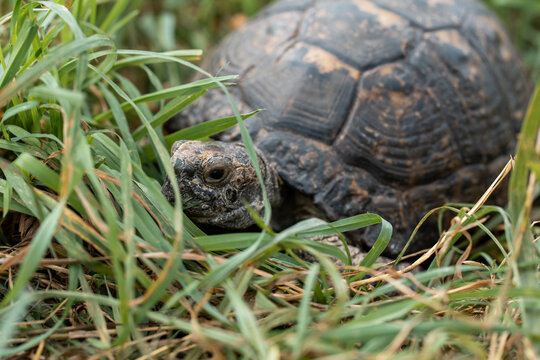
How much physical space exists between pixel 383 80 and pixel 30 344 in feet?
6.46

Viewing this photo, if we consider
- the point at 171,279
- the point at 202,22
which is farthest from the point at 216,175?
the point at 202,22

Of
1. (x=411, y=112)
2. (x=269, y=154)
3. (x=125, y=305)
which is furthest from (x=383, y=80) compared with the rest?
(x=125, y=305)

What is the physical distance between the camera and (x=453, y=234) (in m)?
1.77

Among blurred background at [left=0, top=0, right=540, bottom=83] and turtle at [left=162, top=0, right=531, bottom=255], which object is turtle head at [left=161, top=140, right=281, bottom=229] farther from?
blurred background at [left=0, top=0, right=540, bottom=83]

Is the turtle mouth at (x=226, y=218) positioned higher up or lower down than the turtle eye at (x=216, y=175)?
lower down

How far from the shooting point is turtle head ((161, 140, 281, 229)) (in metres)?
2.01

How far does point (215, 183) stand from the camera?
6.83 feet

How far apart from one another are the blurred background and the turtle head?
181 centimetres

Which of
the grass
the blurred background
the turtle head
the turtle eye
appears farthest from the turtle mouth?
the blurred background

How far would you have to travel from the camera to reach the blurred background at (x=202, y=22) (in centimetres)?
401

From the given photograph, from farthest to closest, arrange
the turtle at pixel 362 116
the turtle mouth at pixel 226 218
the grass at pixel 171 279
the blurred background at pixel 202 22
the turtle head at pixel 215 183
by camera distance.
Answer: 1. the blurred background at pixel 202 22
2. the turtle at pixel 362 116
3. the turtle mouth at pixel 226 218
4. the turtle head at pixel 215 183
5. the grass at pixel 171 279

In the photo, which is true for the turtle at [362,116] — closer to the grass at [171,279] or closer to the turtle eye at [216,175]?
the turtle eye at [216,175]

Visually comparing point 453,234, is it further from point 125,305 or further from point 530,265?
point 125,305

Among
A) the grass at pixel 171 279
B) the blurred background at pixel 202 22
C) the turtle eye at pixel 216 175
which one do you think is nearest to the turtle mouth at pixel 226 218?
the turtle eye at pixel 216 175
